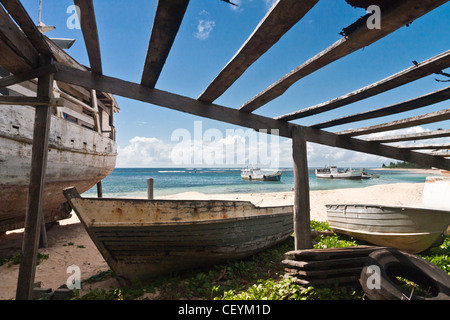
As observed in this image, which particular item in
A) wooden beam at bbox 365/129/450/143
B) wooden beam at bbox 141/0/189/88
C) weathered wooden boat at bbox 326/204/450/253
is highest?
wooden beam at bbox 141/0/189/88

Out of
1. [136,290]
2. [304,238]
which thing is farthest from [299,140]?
[136,290]

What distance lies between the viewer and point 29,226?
3342mm

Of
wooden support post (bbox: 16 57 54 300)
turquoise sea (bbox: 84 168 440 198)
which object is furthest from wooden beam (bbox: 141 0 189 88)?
turquoise sea (bbox: 84 168 440 198)

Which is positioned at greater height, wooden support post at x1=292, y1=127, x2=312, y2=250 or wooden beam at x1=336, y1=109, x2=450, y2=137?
wooden beam at x1=336, y1=109, x2=450, y2=137

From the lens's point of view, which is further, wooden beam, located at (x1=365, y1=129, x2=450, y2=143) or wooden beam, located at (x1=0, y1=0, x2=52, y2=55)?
wooden beam, located at (x1=365, y1=129, x2=450, y2=143)

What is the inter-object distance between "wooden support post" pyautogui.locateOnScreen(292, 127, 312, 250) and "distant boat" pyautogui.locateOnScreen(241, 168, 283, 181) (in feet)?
147

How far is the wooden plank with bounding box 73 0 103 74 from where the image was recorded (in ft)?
7.52

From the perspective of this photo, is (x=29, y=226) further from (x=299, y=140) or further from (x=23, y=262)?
(x=299, y=140)

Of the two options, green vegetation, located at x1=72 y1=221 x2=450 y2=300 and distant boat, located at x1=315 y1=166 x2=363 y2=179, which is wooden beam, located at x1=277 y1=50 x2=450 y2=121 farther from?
distant boat, located at x1=315 y1=166 x2=363 y2=179

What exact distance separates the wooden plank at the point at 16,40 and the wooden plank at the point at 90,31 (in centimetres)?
86

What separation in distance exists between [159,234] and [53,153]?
17.8ft

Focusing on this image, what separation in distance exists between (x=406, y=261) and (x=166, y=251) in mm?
4480
